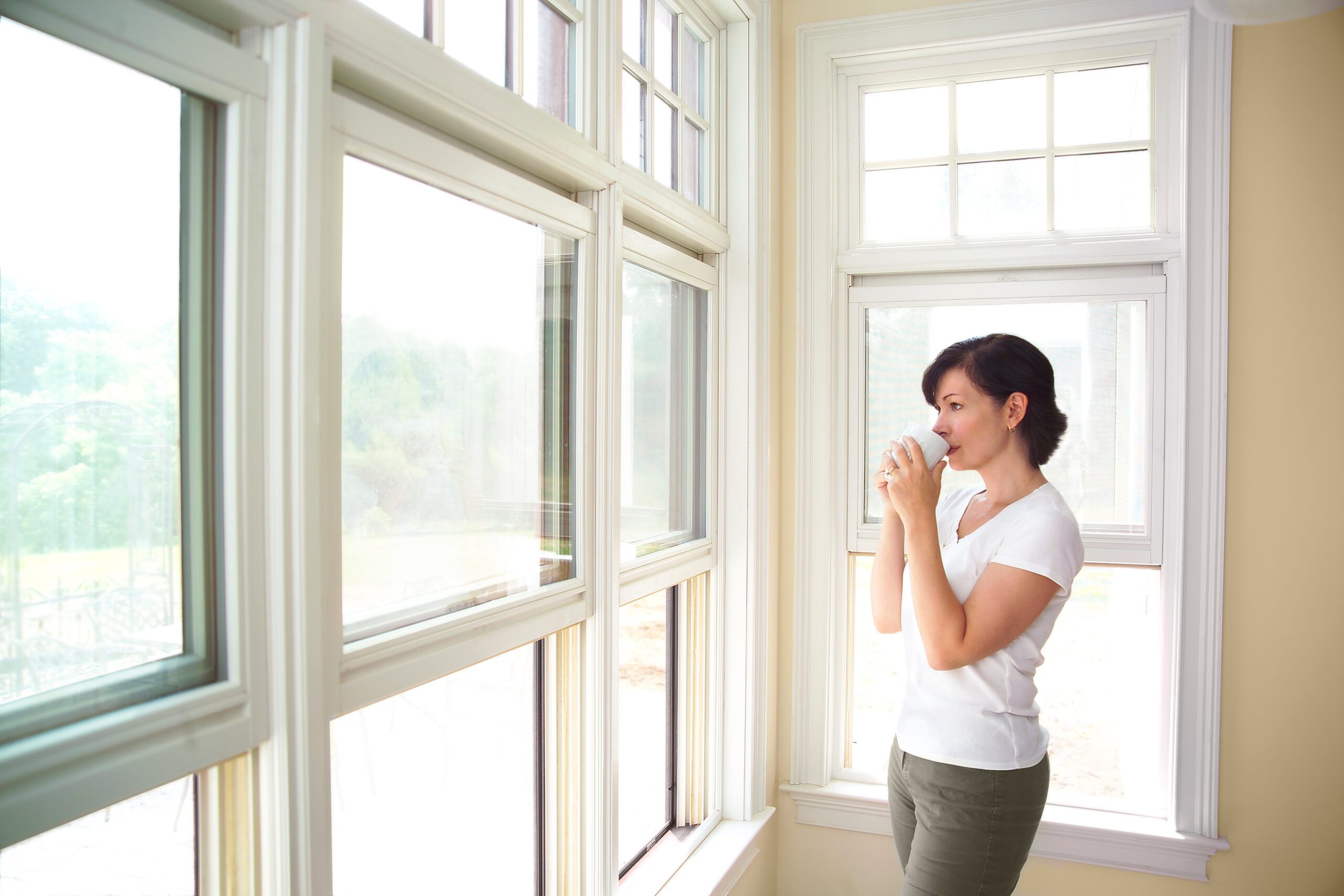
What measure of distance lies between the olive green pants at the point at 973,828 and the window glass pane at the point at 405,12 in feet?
4.70

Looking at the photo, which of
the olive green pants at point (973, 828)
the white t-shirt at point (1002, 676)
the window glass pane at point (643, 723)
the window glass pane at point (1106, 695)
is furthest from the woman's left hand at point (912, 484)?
the window glass pane at point (1106, 695)

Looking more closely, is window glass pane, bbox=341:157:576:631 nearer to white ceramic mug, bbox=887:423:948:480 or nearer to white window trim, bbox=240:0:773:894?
white window trim, bbox=240:0:773:894

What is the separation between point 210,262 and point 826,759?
212 centimetres

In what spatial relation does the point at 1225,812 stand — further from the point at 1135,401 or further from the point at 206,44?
the point at 206,44

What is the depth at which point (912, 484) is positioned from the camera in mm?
1515

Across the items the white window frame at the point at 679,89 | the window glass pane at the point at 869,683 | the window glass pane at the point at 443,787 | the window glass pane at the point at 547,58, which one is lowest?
the window glass pane at the point at 869,683

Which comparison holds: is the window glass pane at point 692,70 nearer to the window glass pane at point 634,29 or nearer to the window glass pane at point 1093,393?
the window glass pane at point 634,29

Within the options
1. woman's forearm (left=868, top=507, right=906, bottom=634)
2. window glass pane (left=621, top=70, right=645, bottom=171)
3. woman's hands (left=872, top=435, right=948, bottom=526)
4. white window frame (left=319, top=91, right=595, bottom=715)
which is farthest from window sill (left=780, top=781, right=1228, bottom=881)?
window glass pane (left=621, top=70, right=645, bottom=171)

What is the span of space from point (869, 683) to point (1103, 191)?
1529mm

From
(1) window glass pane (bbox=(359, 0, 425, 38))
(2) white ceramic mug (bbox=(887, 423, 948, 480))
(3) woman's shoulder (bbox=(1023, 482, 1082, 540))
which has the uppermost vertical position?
(1) window glass pane (bbox=(359, 0, 425, 38))

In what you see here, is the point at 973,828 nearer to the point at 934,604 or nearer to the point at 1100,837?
the point at 934,604

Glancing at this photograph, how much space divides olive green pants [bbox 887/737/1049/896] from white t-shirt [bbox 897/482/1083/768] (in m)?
0.03

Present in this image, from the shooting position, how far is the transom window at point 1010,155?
7.16ft

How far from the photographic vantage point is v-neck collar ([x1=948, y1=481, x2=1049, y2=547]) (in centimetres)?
147
